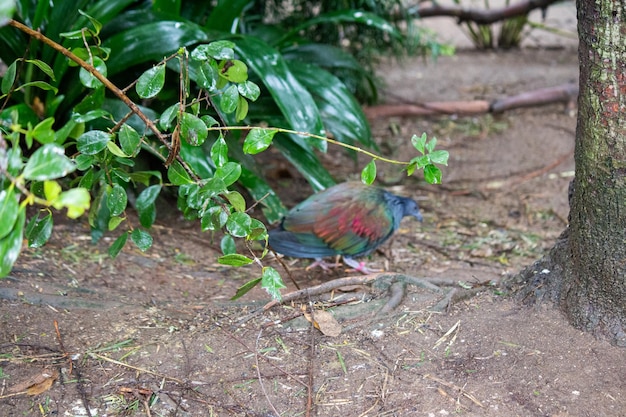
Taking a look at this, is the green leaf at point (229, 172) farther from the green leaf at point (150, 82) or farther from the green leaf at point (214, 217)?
the green leaf at point (150, 82)

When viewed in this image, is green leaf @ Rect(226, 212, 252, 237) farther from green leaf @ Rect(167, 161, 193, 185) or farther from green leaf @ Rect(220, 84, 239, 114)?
green leaf @ Rect(220, 84, 239, 114)

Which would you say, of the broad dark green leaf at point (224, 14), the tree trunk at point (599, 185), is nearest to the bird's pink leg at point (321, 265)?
the broad dark green leaf at point (224, 14)

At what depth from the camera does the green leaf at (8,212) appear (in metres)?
1.13

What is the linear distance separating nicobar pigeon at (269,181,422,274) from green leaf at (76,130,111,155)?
165 centimetres

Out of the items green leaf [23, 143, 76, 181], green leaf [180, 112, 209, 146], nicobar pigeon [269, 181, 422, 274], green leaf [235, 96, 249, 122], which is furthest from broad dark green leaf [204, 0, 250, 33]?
green leaf [23, 143, 76, 181]

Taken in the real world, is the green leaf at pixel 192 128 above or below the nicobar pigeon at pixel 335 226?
above

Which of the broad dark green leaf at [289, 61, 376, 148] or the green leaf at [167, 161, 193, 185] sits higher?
the green leaf at [167, 161, 193, 185]

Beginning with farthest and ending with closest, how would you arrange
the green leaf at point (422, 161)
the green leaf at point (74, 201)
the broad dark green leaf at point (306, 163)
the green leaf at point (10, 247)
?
the broad dark green leaf at point (306, 163), the green leaf at point (422, 161), the green leaf at point (10, 247), the green leaf at point (74, 201)

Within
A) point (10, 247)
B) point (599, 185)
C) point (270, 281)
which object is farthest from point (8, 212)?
point (599, 185)

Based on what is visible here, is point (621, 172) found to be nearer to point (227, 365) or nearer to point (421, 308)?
point (421, 308)

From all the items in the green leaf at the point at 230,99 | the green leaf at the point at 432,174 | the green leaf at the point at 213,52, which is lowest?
the green leaf at the point at 432,174

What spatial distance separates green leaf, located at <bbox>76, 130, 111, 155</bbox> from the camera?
1.75 m

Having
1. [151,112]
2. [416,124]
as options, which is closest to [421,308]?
[151,112]

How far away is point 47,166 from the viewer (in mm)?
1129
